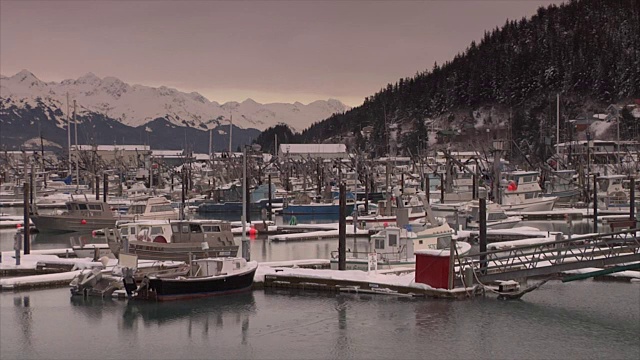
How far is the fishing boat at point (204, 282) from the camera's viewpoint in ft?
112

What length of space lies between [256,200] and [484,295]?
189 ft

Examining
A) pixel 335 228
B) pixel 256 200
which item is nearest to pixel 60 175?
pixel 256 200

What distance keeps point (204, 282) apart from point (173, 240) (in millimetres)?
8615

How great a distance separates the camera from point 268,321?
103ft

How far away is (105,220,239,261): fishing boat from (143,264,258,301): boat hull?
481cm

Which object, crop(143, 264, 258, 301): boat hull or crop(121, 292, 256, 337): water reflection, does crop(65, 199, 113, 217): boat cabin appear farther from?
crop(121, 292, 256, 337): water reflection

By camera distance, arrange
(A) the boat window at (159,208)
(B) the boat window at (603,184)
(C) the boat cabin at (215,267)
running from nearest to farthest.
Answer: (C) the boat cabin at (215,267), (A) the boat window at (159,208), (B) the boat window at (603,184)

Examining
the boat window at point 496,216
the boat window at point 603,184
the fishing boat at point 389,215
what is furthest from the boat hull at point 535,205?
the boat window at point 496,216

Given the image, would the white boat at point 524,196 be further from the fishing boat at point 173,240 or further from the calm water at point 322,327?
the calm water at point 322,327

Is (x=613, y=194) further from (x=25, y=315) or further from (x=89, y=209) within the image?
(x=25, y=315)

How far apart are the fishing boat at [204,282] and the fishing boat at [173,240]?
4.20 meters

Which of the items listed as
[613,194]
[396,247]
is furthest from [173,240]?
[613,194]

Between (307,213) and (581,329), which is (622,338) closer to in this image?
(581,329)

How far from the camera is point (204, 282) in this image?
34.6m
